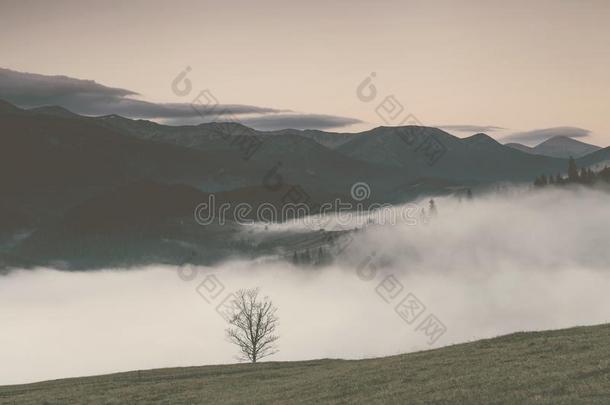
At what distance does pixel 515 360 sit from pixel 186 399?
23729mm

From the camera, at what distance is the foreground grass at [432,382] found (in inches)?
1249

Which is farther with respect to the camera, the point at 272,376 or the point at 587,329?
the point at 272,376

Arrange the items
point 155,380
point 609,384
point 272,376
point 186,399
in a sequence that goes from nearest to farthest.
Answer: point 609,384
point 186,399
point 272,376
point 155,380

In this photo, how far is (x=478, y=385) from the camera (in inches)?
1337

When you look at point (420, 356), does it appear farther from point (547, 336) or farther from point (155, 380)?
point (155, 380)

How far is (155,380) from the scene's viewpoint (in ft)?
204

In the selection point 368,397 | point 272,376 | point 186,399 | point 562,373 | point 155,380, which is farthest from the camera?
point 155,380

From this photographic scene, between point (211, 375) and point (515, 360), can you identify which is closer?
point (515, 360)

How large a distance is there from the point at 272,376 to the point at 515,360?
78.8 feet

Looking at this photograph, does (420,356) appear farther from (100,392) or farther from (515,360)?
(100,392)

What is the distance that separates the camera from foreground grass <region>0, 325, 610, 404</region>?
3174 cm

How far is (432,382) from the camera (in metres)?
37.7

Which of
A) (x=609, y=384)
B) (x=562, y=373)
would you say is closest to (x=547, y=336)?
(x=562, y=373)

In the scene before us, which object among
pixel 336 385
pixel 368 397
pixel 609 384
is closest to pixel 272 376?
pixel 336 385
